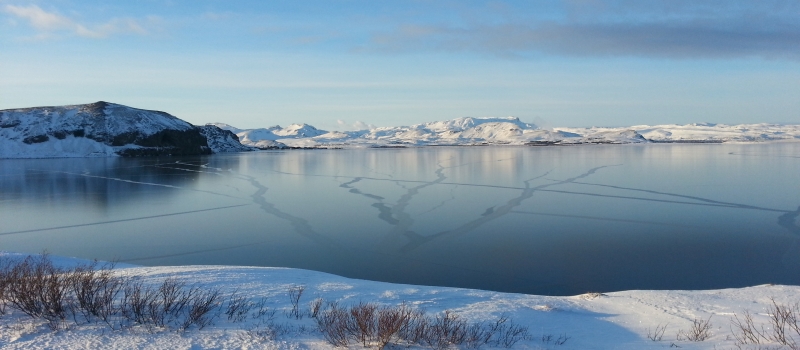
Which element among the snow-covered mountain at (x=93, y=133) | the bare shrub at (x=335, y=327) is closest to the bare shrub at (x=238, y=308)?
the bare shrub at (x=335, y=327)

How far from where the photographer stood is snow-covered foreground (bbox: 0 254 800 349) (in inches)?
159

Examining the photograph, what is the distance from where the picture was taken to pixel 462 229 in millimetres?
11977

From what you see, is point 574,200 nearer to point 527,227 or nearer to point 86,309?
point 527,227

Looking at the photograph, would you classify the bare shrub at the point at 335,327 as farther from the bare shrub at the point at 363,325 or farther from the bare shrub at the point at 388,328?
the bare shrub at the point at 388,328

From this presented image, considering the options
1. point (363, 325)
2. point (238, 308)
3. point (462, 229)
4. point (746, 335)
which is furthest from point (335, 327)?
point (462, 229)

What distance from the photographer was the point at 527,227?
12.1 m

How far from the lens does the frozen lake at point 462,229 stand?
8.58m

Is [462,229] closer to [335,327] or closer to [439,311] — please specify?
[439,311]

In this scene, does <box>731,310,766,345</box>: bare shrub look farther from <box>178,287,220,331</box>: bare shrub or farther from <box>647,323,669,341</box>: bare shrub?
<box>178,287,220,331</box>: bare shrub

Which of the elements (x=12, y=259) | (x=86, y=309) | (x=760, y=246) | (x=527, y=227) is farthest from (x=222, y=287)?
(x=760, y=246)

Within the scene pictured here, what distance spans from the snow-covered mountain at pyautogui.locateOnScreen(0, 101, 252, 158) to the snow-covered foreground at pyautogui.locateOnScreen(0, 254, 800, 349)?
59.5 metres

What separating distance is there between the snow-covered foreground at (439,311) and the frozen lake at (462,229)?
1.45 m

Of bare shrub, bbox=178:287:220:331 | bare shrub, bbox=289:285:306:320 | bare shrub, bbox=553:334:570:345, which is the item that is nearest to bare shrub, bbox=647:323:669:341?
bare shrub, bbox=553:334:570:345

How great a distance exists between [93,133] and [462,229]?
61.8 meters
